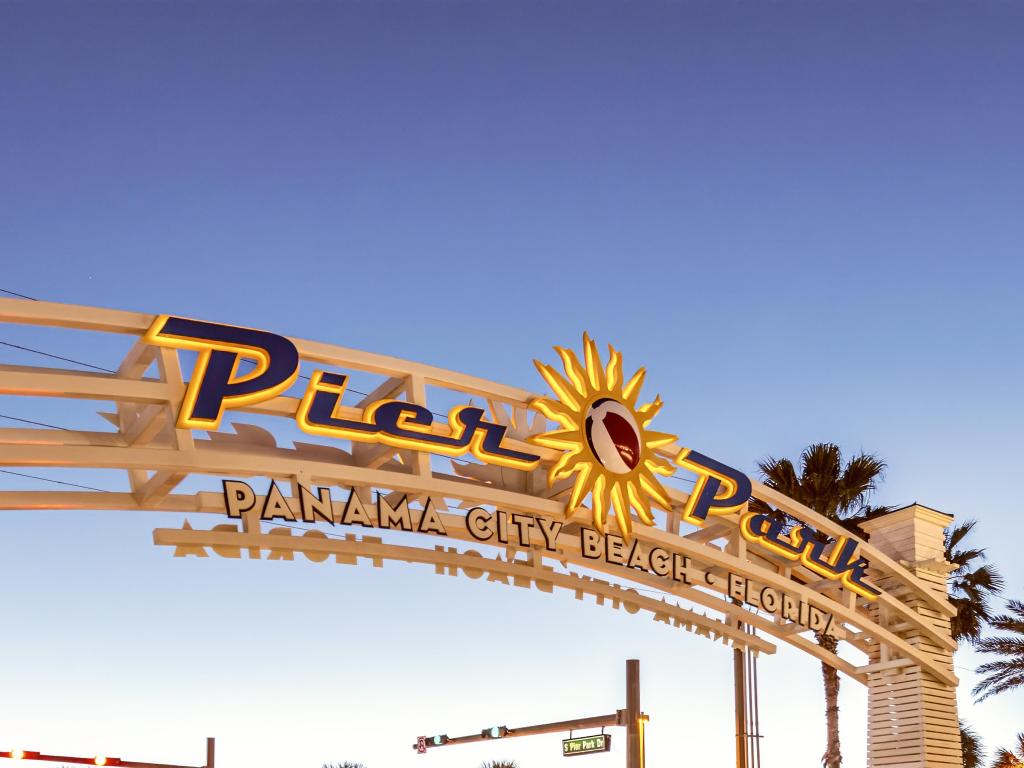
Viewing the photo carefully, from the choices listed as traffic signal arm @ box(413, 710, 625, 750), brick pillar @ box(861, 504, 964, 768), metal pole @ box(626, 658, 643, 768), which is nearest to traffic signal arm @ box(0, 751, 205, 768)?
traffic signal arm @ box(413, 710, 625, 750)

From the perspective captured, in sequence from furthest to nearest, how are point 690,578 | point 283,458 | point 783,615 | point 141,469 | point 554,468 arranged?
1. point 783,615
2. point 690,578
3. point 554,468
4. point 283,458
5. point 141,469

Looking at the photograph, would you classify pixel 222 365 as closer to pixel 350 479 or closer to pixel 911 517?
pixel 350 479

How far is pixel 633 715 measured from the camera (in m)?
23.7

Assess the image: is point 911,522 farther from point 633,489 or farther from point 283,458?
point 283,458

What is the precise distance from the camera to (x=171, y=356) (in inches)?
605

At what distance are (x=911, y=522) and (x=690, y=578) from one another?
739 centimetres

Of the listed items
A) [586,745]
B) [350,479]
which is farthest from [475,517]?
[586,745]

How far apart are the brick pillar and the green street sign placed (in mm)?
5587

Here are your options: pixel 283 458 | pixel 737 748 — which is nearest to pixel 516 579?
pixel 283 458

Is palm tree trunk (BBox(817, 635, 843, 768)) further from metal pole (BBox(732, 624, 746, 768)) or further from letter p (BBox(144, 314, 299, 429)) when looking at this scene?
letter p (BBox(144, 314, 299, 429))

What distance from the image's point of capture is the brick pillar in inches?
995

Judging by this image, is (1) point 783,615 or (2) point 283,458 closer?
(2) point 283,458

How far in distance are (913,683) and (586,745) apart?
6.95m

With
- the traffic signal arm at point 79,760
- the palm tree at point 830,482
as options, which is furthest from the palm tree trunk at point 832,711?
the traffic signal arm at point 79,760
